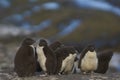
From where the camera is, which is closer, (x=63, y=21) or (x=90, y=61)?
(x=90, y=61)

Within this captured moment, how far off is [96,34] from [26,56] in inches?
1162

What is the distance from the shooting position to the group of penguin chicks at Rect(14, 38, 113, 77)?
42.5ft

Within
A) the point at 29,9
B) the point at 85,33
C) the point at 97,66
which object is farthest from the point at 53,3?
the point at 97,66

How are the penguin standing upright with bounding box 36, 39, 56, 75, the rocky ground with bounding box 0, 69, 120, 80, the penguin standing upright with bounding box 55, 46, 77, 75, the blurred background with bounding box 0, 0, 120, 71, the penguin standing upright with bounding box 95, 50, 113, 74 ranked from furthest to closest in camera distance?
the blurred background with bounding box 0, 0, 120, 71, the penguin standing upright with bounding box 95, 50, 113, 74, the penguin standing upright with bounding box 55, 46, 77, 75, the penguin standing upright with bounding box 36, 39, 56, 75, the rocky ground with bounding box 0, 69, 120, 80

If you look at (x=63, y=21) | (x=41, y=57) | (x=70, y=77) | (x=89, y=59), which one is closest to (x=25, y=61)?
(x=41, y=57)

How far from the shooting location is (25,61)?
509 inches

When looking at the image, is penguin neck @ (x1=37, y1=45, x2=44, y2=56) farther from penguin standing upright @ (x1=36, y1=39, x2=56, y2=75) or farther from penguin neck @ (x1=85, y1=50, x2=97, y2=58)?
penguin neck @ (x1=85, y1=50, x2=97, y2=58)

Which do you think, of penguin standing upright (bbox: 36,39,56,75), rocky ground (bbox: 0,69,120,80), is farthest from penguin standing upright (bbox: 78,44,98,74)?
penguin standing upright (bbox: 36,39,56,75)

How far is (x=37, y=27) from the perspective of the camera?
4703 centimetres

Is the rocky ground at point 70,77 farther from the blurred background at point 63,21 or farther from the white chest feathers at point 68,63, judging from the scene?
the blurred background at point 63,21

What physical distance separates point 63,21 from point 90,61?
109 feet

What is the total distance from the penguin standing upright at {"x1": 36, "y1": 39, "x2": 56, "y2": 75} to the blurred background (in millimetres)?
23172

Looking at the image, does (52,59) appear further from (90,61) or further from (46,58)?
(90,61)

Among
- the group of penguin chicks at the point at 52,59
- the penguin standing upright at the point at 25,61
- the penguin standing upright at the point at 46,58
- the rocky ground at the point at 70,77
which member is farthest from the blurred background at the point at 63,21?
the penguin standing upright at the point at 25,61
